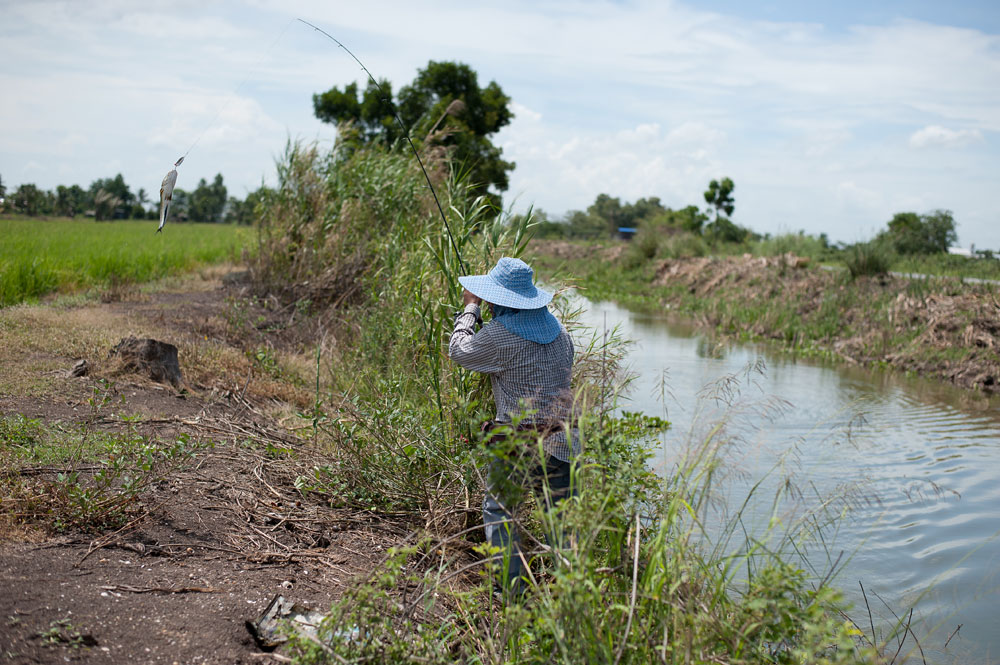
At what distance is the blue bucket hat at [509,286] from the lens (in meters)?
3.62

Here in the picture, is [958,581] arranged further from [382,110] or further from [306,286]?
[382,110]

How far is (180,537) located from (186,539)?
0.03 metres

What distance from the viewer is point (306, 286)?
973 centimetres

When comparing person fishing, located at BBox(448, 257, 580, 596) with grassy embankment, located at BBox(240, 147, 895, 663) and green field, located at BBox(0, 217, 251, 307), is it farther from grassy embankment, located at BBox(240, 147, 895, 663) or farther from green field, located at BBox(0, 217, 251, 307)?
green field, located at BBox(0, 217, 251, 307)

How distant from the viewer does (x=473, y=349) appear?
11.9 ft

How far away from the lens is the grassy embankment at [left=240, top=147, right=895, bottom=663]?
246 centimetres

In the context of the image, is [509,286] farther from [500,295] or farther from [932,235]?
[932,235]

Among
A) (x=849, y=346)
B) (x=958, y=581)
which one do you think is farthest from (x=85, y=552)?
(x=849, y=346)

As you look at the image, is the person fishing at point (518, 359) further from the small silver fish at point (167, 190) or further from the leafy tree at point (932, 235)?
the leafy tree at point (932, 235)

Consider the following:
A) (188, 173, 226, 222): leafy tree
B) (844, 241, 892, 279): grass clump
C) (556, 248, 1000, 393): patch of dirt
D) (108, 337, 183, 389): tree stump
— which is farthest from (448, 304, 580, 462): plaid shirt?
(188, 173, 226, 222): leafy tree

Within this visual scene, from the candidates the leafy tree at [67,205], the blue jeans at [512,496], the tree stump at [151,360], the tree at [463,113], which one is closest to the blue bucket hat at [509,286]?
the blue jeans at [512,496]

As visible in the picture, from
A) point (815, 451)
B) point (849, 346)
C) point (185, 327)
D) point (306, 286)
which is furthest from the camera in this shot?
point (849, 346)

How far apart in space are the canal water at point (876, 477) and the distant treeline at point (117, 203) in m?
7.54

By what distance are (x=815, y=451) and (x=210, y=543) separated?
18.3ft
